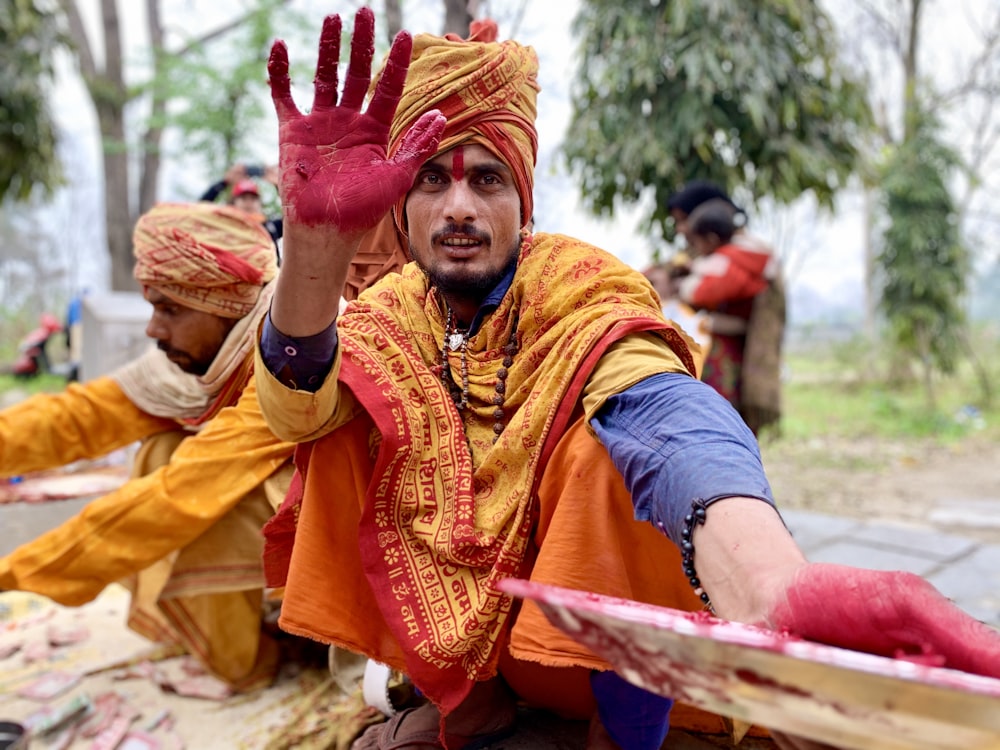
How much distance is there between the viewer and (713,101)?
5.53m

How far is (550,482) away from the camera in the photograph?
1538mm

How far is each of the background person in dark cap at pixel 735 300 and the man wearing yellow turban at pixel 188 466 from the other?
2533mm

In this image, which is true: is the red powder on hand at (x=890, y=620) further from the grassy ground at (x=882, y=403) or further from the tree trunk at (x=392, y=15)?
the grassy ground at (x=882, y=403)

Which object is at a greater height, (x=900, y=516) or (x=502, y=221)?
(x=502, y=221)

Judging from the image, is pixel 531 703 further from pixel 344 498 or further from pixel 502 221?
pixel 502 221

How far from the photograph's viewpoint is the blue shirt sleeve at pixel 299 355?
1428 mm

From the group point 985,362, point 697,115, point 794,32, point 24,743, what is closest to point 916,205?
point 985,362

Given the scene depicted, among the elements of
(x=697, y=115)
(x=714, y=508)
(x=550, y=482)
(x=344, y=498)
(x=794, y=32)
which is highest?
(x=794, y=32)

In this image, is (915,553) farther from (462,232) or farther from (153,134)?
(153,134)

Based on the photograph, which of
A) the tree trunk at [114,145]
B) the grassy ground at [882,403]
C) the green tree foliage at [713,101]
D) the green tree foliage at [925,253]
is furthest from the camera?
the tree trunk at [114,145]

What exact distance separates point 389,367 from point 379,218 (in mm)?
457

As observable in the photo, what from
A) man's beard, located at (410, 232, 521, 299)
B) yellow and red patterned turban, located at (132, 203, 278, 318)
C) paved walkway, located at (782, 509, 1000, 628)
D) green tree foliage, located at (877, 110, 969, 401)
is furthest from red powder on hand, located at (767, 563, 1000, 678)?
green tree foliage, located at (877, 110, 969, 401)

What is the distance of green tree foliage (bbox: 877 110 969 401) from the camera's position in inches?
427

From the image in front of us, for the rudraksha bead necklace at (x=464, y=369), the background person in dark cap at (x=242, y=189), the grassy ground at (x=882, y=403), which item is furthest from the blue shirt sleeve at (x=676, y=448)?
the grassy ground at (x=882, y=403)
